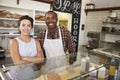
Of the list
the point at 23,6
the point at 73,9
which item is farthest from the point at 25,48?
the point at 73,9

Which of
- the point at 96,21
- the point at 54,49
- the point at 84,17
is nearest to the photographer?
the point at 54,49

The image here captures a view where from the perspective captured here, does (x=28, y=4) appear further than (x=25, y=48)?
Yes

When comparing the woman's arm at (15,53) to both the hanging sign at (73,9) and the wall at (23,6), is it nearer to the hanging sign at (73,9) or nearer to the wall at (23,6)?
the wall at (23,6)

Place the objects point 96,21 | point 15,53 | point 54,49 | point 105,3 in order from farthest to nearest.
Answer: point 96,21
point 105,3
point 54,49
point 15,53

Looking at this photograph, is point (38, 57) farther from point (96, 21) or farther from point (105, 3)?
point (105, 3)

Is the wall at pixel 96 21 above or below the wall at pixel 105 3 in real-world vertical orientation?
below

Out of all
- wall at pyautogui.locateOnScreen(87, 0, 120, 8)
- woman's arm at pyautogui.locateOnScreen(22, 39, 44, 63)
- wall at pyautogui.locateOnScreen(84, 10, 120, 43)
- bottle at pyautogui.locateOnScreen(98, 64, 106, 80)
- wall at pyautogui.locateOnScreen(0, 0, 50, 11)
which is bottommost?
bottle at pyautogui.locateOnScreen(98, 64, 106, 80)

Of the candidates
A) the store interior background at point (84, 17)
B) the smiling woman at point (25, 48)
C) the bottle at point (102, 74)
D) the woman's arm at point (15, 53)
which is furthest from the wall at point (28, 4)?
the bottle at point (102, 74)

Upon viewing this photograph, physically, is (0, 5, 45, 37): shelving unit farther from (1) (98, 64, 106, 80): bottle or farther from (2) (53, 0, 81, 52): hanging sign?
(1) (98, 64, 106, 80): bottle

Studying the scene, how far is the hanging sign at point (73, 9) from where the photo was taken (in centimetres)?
464

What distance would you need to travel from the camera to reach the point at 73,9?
16.7 feet

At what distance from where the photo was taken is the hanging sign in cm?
464

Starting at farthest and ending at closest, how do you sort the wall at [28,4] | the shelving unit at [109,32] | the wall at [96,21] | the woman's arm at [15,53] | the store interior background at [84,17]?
the wall at [96,21] → the shelving unit at [109,32] → the store interior background at [84,17] → the wall at [28,4] → the woman's arm at [15,53]

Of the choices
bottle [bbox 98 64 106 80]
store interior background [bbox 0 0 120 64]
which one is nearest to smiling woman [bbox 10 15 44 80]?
bottle [bbox 98 64 106 80]
